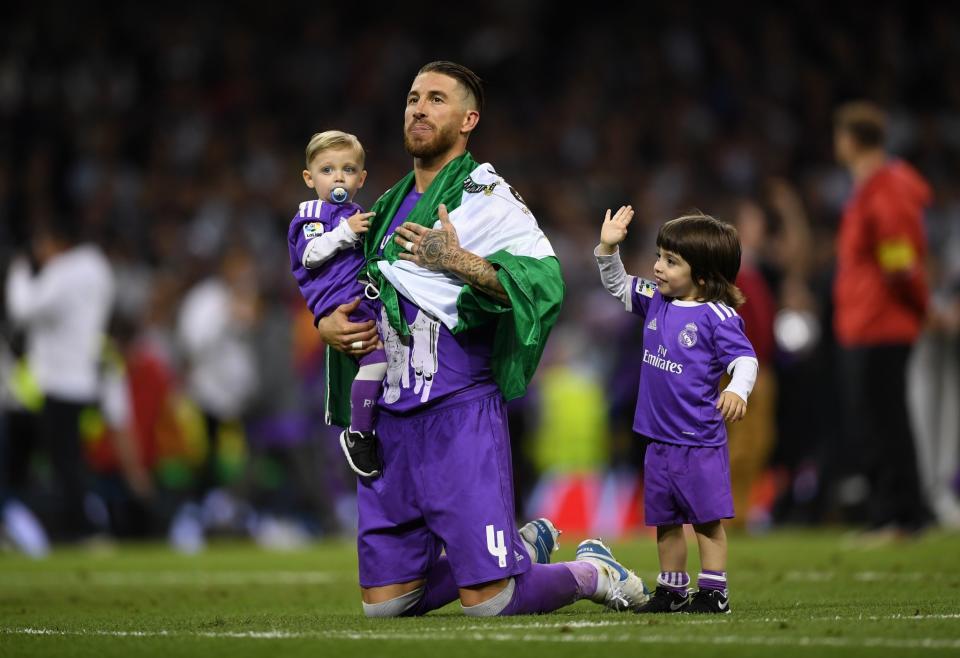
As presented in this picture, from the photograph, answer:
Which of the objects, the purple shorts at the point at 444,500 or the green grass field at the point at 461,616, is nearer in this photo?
the green grass field at the point at 461,616

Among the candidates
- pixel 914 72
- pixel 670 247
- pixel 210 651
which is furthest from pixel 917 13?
pixel 210 651

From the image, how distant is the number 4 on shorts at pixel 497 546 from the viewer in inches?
251

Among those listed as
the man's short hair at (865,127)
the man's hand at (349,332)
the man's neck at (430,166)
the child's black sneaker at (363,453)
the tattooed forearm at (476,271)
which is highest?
the man's short hair at (865,127)

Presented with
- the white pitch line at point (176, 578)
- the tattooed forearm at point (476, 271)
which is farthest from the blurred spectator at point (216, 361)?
the tattooed forearm at point (476, 271)

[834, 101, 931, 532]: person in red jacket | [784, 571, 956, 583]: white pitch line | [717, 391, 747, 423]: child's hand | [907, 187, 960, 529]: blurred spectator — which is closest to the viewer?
[717, 391, 747, 423]: child's hand

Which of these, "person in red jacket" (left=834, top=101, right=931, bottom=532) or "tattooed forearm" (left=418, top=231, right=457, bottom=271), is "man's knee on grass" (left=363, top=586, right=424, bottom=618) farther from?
"person in red jacket" (left=834, top=101, right=931, bottom=532)

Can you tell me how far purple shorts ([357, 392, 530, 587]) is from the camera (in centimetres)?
640

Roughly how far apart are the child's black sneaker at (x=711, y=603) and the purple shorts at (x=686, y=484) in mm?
298

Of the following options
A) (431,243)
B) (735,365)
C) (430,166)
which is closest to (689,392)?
(735,365)

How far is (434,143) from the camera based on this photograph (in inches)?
267

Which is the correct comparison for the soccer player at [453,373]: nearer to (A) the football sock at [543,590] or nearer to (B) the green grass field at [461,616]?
(A) the football sock at [543,590]

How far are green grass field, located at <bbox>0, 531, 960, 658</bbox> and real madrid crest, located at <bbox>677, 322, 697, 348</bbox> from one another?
1.09m

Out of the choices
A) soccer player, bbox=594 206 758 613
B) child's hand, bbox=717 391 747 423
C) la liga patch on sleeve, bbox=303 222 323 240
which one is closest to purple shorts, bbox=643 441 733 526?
soccer player, bbox=594 206 758 613

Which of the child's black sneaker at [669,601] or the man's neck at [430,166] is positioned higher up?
the man's neck at [430,166]
